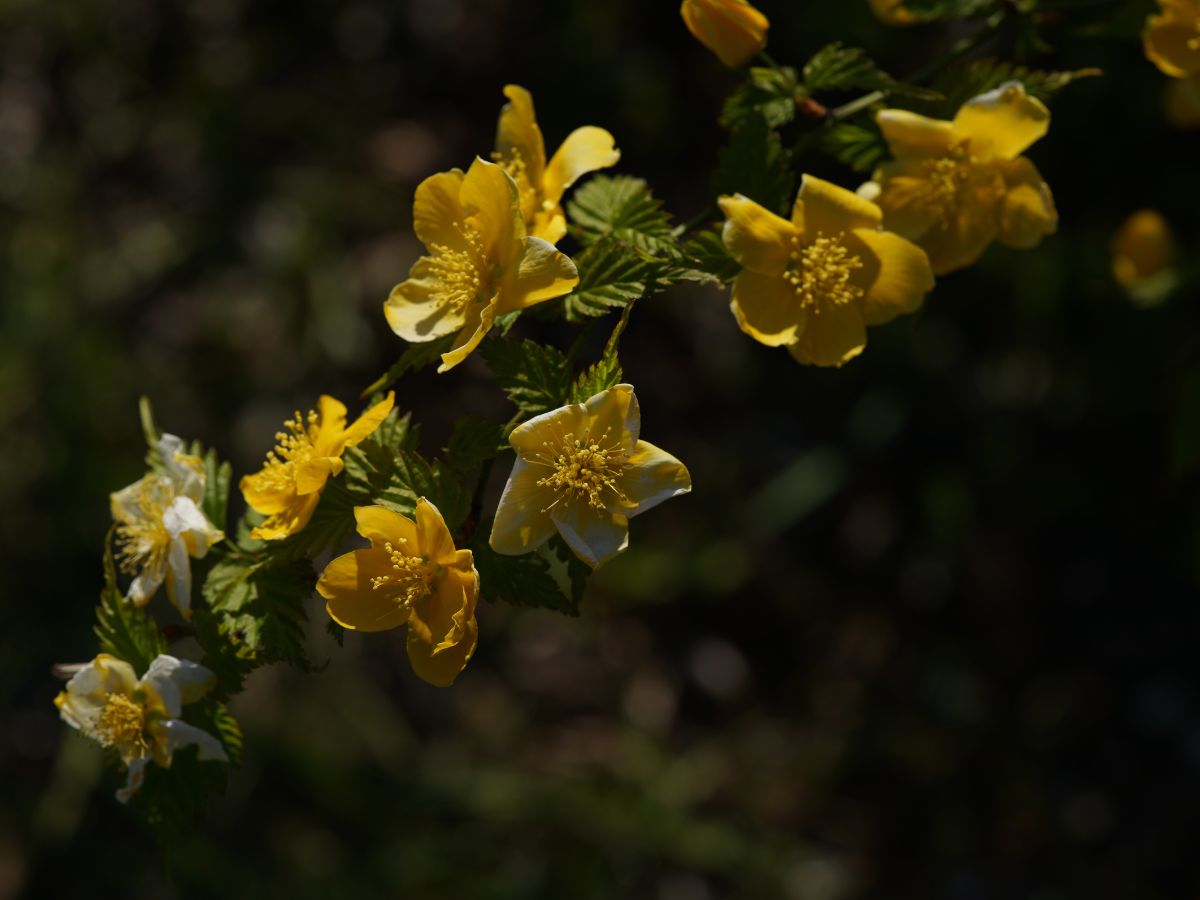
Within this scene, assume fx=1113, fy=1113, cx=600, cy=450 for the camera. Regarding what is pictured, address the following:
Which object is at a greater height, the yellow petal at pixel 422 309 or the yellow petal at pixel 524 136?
the yellow petal at pixel 524 136

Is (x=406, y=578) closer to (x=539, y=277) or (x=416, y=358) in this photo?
(x=416, y=358)

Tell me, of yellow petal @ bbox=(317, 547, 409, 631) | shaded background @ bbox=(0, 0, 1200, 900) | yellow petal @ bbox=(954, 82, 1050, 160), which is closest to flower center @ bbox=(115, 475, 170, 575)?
yellow petal @ bbox=(317, 547, 409, 631)

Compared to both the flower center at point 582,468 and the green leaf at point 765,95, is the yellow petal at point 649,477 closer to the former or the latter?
the flower center at point 582,468

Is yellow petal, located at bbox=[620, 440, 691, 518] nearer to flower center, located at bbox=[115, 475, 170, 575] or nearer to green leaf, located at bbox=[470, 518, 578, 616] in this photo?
green leaf, located at bbox=[470, 518, 578, 616]

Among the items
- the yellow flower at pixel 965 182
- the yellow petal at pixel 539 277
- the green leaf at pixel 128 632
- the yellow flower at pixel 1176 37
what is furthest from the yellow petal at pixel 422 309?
the yellow flower at pixel 1176 37

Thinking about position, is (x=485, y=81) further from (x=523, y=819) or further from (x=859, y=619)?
(x=523, y=819)

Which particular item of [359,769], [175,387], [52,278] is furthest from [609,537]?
[52,278]
